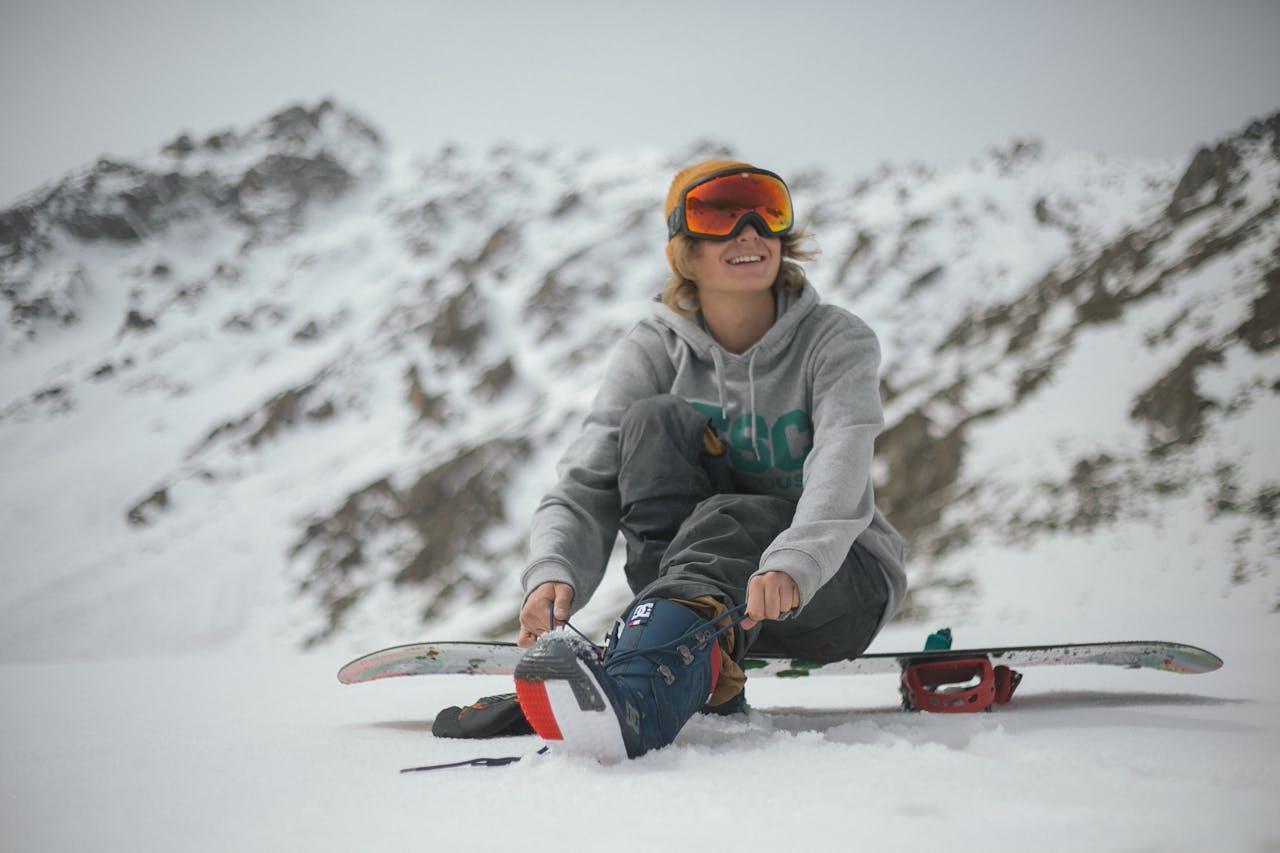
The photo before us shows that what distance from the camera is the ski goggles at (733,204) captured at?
2.65 meters

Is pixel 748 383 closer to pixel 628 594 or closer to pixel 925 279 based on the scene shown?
pixel 628 594

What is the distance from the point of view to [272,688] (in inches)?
158

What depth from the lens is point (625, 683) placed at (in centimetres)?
176

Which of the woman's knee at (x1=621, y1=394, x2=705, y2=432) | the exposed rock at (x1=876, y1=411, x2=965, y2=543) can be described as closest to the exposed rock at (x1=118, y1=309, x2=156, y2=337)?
the exposed rock at (x1=876, y1=411, x2=965, y2=543)

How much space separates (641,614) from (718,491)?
0.74m

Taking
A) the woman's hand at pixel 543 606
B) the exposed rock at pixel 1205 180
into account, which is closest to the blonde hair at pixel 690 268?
the woman's hand at pixel 543 606

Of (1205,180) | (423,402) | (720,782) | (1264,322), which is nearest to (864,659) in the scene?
(720,782)

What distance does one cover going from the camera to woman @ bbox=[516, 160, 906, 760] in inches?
73.3

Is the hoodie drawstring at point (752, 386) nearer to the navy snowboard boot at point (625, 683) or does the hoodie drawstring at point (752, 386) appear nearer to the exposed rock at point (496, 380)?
the navy snowboard boot at point (625, 683)

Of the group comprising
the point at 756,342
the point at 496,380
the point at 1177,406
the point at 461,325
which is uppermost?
the point at 461,325

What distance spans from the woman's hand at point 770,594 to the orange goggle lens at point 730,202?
1.22 meters

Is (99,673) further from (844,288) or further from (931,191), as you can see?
(931,191)

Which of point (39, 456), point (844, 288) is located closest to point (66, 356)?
point (39, 456)

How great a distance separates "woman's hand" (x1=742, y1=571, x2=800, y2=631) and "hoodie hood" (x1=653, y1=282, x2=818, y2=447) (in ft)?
2.58
